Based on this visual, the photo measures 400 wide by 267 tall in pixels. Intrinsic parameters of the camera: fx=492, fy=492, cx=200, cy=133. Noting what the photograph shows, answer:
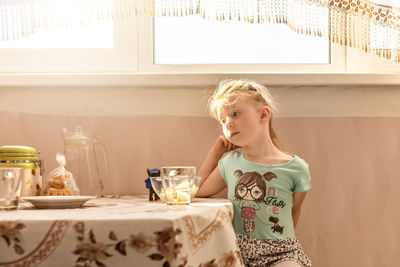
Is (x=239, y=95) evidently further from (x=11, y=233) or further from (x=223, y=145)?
(x=11, y=233)

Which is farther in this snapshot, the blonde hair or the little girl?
the blonde hair

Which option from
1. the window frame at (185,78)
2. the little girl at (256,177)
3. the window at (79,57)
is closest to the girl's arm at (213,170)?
the little girl at (256,177)

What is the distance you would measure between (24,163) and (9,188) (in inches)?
12.1

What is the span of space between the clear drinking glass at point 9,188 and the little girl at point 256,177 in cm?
63

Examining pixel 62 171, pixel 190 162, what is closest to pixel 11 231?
pixel 62 171

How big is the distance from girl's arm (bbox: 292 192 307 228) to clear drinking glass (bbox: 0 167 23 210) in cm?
81

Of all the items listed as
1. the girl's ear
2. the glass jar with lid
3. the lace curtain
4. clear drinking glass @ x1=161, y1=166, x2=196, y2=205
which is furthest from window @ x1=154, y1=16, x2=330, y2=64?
clear drinking glass @ x1=161, y1=166, x2=196, y2=205

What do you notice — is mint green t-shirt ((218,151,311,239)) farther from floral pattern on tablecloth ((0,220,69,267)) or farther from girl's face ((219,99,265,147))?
floral pattern on tablecloth ((0,220,69,267))

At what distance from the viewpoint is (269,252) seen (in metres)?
1.36

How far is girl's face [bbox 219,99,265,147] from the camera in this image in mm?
1475

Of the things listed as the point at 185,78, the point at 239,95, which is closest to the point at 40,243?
the point at 239,95

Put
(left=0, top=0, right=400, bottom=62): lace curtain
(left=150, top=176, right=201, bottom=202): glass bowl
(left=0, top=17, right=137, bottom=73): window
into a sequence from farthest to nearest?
(left=0, top=17, right=137, bottom=73): window, (left=0, top=0, right=400, bottom=62): lace curtain, (left=150, top=176, right=201, bottom=202): glass bowl

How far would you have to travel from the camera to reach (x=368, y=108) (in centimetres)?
171

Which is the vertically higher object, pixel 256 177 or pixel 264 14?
pixel 264 14
